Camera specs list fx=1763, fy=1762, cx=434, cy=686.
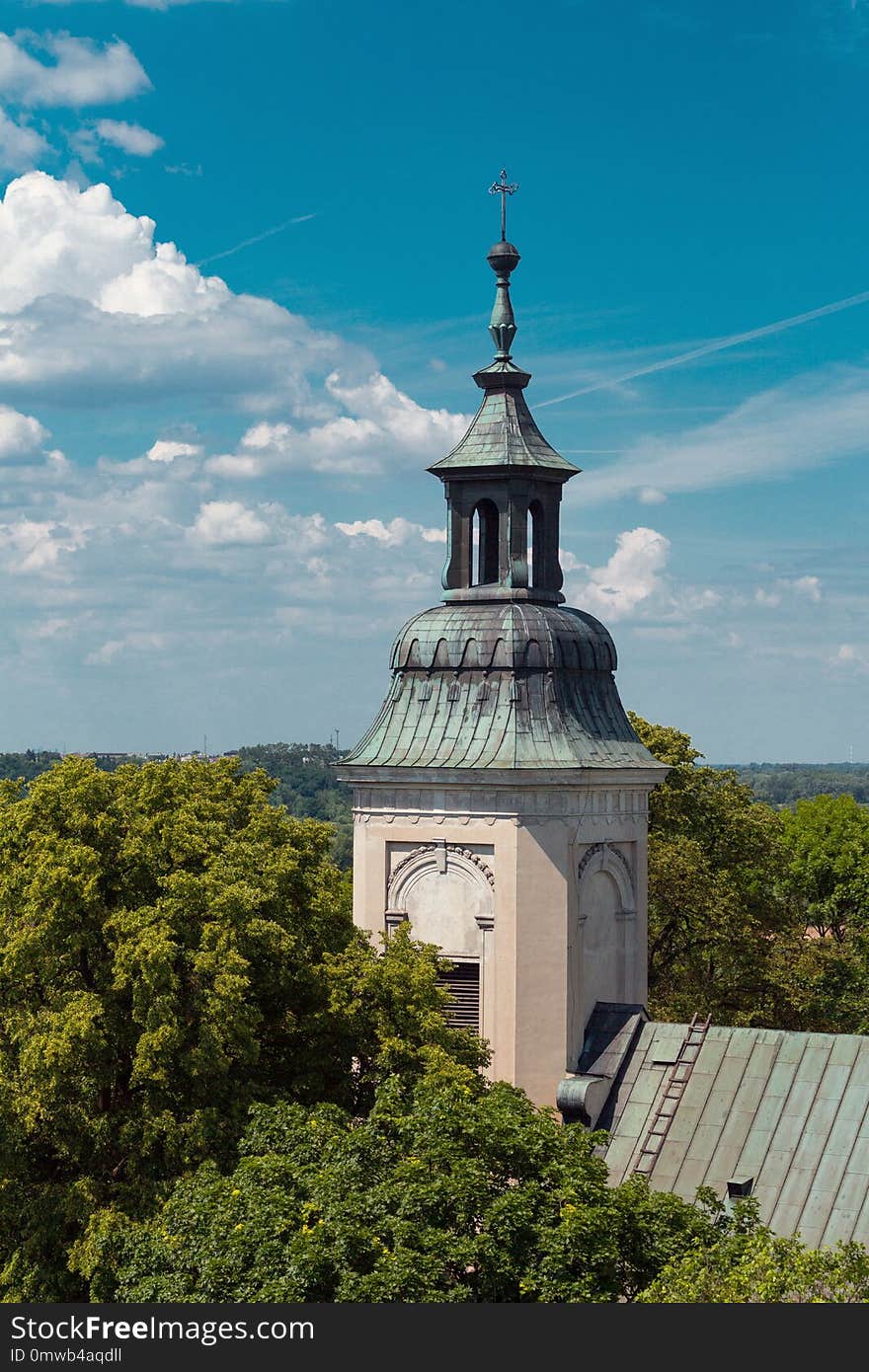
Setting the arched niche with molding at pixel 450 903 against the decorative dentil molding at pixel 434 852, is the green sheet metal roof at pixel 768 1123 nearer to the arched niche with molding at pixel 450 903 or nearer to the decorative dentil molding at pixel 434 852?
the arched niche with molding at pixel 450 903

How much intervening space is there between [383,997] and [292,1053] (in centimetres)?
172

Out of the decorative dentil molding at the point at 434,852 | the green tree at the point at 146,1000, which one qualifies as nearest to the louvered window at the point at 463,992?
the decorative dentil molding at the point at 434,852

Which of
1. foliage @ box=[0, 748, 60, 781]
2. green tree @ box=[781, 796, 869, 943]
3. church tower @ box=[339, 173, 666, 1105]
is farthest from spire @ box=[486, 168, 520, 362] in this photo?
foliage @ box=[0, 748, 60, 781]

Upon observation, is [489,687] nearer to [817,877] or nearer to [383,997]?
[383,997]

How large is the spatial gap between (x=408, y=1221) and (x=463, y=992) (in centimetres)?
885

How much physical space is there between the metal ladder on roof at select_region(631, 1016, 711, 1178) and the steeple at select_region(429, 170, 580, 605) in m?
8.23

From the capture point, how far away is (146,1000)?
2514cm

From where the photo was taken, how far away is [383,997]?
91.6ft

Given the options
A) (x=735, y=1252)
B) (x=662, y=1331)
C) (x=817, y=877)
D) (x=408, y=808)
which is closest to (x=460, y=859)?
(x=408, y=808)

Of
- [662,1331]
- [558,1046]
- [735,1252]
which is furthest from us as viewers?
[558,1046]

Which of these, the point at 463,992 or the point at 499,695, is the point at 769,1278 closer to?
the point at 463,992

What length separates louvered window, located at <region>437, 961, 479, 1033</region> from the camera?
99.5ft

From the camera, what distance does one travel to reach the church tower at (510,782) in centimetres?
2981

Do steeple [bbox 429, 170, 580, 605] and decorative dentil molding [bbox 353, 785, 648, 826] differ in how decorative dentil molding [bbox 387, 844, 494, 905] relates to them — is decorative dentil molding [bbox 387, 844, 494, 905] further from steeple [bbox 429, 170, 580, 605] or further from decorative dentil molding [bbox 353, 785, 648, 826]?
steeple [bbox 429, 170, 580, 605]
